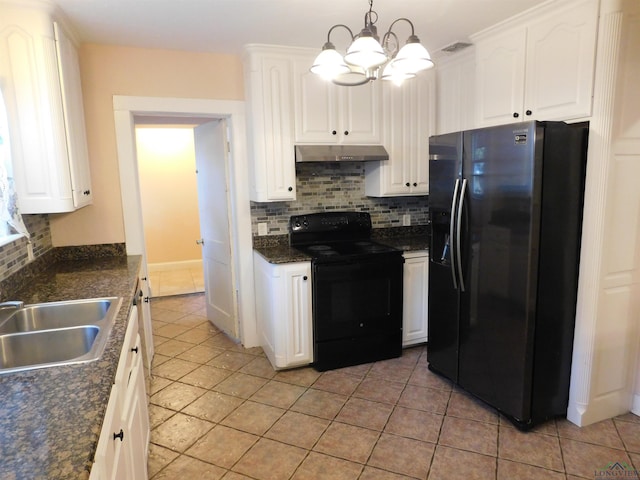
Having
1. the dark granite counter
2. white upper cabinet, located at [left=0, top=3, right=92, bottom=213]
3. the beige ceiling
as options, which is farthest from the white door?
white upper cabinet, located at [left=0, top=3, right=92, bottom=213]

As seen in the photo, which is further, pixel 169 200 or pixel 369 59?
pixel 169 200

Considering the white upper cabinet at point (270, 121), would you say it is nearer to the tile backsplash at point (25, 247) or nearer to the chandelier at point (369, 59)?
the chandelier at point (369, 59)

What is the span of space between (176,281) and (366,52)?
15.9 feet

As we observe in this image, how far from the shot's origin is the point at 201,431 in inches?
91.7

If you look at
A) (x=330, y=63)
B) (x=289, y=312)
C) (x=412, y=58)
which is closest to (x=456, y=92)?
(x=412, y=58)

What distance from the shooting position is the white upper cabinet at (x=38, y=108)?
2.08 m

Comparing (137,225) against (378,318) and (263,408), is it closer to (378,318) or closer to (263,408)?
(263,408)

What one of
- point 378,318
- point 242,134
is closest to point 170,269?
point 242,134

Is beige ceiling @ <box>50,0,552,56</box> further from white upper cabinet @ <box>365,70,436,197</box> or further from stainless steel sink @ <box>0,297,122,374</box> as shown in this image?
stainless steel sink @ <box>0,297,122,374</box>

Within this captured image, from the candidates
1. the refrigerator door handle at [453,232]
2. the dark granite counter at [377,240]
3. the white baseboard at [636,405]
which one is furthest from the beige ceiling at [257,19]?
the white baseboard at [636,405]

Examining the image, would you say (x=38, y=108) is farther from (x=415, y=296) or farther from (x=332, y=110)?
(x=415, y=296)

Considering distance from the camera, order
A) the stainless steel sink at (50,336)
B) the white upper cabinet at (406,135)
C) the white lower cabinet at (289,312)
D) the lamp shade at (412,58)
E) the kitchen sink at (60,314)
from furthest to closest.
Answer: the white upper cabinet at (406,135), the white lower cabinet at (289,312), the kitchen sink at (60,314), the lamp shade at (412,58), the stainless steel sink at (50,336)

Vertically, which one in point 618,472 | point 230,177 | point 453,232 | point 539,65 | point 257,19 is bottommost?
point 618,472

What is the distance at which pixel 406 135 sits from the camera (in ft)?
11.0
